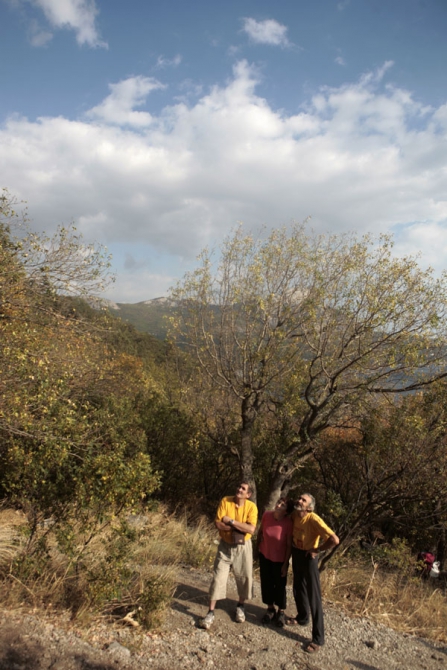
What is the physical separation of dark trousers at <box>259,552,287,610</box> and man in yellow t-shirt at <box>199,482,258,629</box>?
220mm

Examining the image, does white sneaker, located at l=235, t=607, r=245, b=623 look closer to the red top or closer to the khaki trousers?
the khaki trousers

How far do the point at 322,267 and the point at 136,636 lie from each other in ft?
29.6

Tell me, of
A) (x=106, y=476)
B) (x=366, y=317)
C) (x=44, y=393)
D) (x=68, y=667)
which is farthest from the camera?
(x=366, y=317)

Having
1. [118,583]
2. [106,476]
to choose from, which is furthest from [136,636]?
[106,476]

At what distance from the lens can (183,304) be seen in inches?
483

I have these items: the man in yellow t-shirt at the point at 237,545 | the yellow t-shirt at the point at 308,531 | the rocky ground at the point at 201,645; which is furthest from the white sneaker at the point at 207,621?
the yellow t-shirt at the point at 308,531

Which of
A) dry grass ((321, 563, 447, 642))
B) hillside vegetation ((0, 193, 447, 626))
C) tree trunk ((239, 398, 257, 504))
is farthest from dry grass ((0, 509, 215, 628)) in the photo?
tree trunk ((239, 398, 257, 504))

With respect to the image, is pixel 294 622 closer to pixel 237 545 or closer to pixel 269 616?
pixel 269 616

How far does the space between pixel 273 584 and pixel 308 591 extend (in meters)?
0.42

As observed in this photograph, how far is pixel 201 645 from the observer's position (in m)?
4.52

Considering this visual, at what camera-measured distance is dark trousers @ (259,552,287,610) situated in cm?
513

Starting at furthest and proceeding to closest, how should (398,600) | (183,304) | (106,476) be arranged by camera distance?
1. (183,304)
2. (398,600)
3. (106,476)

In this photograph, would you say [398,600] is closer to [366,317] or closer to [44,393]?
[366,317]

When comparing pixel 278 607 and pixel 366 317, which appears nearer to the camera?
pixel 278 607
